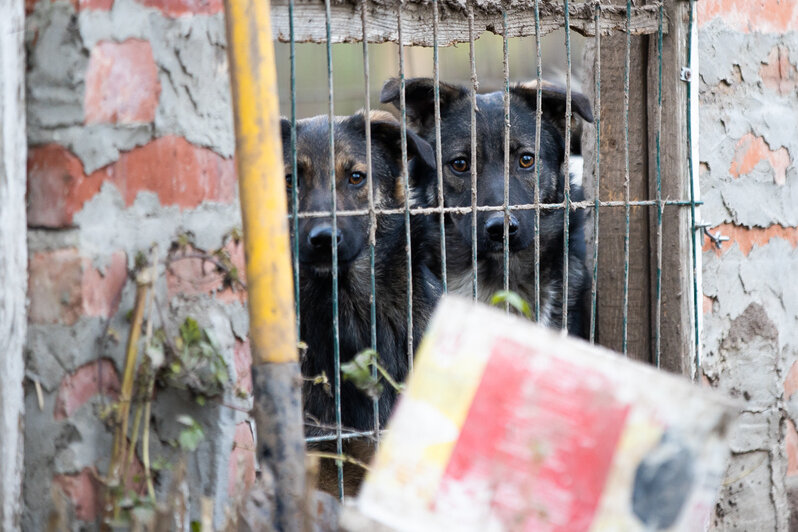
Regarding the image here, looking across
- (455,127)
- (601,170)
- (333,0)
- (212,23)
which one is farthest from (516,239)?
(212,23)

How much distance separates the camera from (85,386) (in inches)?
75.3

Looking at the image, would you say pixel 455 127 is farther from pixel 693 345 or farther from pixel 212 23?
pixel 212 23

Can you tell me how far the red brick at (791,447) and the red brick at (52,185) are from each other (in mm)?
2801

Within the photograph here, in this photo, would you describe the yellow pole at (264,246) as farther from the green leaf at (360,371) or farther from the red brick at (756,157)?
the red brick at (756,157)

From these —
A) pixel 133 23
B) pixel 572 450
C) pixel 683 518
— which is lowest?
pixel 683 518

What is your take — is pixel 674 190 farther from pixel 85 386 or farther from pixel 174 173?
pixel 85 386

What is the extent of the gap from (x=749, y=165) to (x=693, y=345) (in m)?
0.74

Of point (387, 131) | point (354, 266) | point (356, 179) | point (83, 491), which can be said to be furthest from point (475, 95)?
point (83, 491)

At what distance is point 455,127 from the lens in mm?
4512

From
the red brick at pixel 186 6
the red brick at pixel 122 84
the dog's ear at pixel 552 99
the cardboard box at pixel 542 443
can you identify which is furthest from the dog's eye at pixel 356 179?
the cardboard box at pixel 542 443

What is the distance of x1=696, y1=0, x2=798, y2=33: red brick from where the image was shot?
10.8 feet

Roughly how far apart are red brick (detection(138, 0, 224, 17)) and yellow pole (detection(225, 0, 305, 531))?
253mm

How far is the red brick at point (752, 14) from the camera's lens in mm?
3307

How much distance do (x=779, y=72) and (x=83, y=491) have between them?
9.81ft
